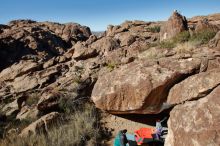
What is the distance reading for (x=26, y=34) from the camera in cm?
4375

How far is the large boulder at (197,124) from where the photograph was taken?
6.28m

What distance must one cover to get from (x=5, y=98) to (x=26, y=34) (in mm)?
Result: 30150

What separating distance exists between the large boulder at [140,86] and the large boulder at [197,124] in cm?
290

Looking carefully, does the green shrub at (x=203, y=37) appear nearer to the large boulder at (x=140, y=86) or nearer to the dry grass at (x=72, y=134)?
the large boulder at (x=140, y=86)

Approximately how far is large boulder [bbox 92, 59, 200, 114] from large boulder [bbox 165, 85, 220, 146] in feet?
9.51

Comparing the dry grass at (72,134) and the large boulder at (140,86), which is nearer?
the dry grass at (72,134)

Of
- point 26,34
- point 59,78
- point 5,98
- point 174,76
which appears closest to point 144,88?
point 174,76

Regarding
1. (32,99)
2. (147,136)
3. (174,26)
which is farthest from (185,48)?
(32,99)

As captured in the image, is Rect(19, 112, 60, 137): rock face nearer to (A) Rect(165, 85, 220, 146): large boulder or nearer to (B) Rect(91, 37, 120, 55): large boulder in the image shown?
(A) Rect(165, 85, 220, 146): large boulder

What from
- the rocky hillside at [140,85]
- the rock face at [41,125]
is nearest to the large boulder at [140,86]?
the rocky hillside at [140,85]

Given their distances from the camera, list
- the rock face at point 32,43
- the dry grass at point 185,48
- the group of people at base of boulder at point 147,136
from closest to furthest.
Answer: the group of people at base of boulder at point 147,136 < the dry grass at point 185,48 < the rock face at point 32,43

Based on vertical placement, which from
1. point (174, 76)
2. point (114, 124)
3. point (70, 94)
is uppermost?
point (174, 76)

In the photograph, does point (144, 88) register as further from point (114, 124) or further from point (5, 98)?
point (5, 98)

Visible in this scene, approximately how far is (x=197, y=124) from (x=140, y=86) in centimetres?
393
